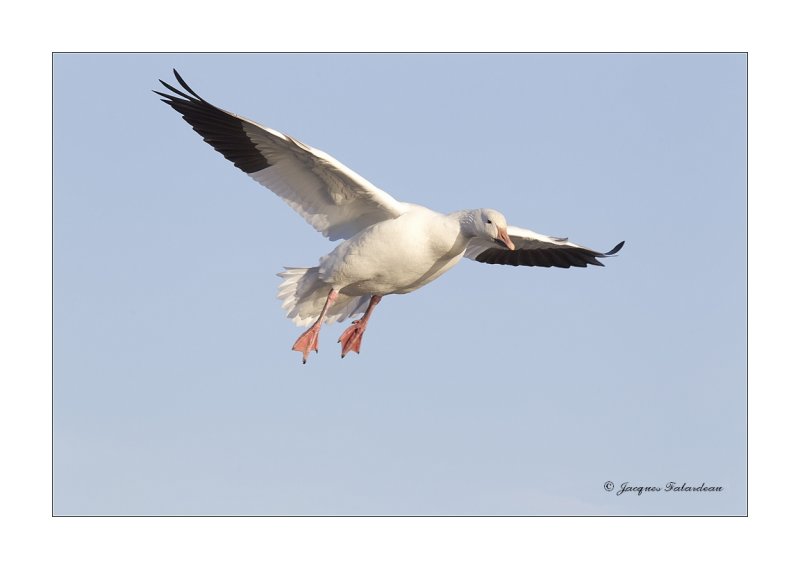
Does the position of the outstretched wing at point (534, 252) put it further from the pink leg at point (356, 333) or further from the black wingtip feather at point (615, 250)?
the pink leg at point (356, 333)

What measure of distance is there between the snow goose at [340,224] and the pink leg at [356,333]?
0.87ft

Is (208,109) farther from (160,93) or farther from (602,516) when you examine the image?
(602,516)

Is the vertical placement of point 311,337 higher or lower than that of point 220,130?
lower

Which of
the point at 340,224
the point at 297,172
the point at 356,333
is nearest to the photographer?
the point at 297,172

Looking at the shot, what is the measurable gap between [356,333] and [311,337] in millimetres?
819

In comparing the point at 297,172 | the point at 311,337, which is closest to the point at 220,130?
the point at 297,172

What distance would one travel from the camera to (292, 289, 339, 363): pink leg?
11.8 meters

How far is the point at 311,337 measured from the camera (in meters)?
11.9

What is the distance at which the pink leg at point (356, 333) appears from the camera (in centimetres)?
1253

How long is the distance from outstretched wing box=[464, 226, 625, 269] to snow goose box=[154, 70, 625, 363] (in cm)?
3

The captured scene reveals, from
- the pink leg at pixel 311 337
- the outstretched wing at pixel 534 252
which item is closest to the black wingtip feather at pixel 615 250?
the outstretched wing at pixel 534 252

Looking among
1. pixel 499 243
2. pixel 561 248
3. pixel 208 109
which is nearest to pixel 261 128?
pixel 208 109

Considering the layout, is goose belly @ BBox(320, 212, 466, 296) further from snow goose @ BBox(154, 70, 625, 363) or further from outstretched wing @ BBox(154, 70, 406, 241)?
outstretched wing @ BBox(154, 70, 406, 241)

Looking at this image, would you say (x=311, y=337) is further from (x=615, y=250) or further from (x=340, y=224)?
(x=615, y=250)
